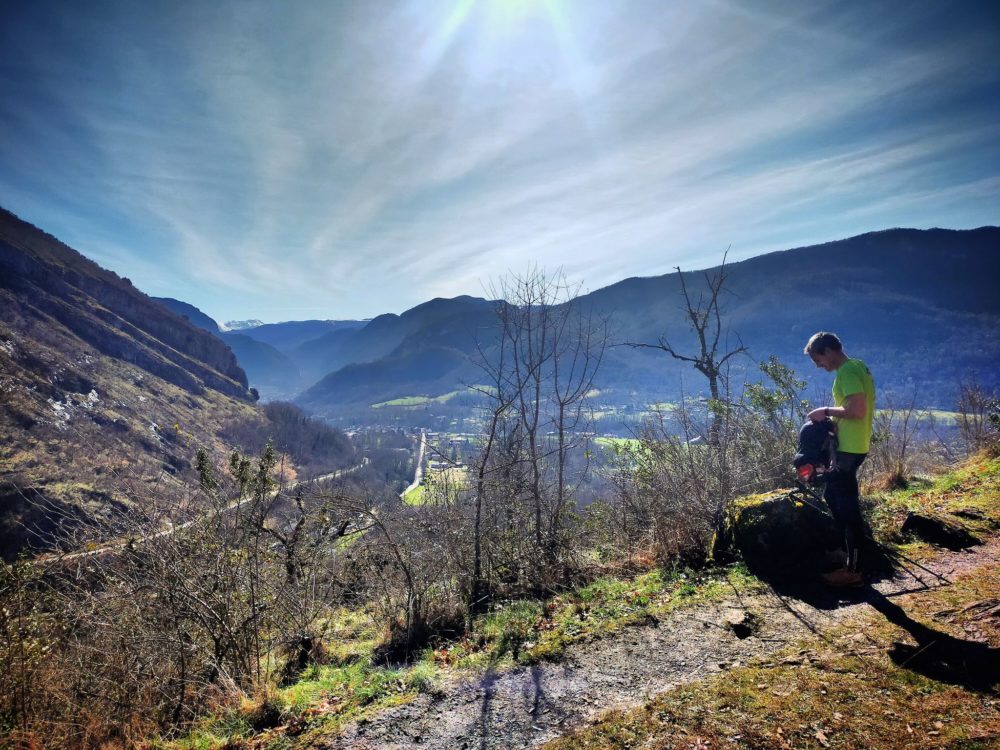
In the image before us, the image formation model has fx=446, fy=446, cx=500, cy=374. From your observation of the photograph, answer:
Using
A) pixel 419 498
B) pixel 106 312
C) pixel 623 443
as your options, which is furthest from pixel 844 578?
pixel 106 312

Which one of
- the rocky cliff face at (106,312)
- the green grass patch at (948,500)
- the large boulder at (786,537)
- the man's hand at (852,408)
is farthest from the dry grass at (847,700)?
the rocky cliff face at (106,312)

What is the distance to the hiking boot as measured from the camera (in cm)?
461

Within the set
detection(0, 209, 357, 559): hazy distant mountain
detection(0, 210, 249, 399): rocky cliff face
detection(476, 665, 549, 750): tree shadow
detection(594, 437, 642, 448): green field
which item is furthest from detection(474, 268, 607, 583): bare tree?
detection(0, 210, 249, 399): rocky cliff face

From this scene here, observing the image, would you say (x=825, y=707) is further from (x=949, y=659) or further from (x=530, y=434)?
(x=530, y=434)

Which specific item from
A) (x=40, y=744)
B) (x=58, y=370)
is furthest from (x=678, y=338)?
(x=40, y=744)

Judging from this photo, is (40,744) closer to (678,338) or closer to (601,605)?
(601,605)

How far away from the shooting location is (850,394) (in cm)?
462

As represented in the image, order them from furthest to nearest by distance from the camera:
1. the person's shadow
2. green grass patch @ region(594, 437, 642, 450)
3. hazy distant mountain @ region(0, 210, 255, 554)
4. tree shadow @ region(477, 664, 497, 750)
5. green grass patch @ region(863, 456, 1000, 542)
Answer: hazy distant mountain @ region(0, 210, 255, 554), green grass patch @ region(594, 437, 642, 450), green grass patch @ region(863, 456, 1000, 542), tree shadow @ region(477, 664, 497, 750), the person's shadow

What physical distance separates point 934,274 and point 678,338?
104127 millimetres

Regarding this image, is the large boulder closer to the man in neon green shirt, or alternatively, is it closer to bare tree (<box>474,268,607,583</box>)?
the man in neon green shirt

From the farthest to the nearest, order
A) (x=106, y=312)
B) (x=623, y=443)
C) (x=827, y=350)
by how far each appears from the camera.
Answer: (x=106, y=312)
(x=623, y=443)
(x=827, y=350)

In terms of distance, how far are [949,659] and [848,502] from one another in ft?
5.63

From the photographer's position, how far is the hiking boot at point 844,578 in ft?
15.1

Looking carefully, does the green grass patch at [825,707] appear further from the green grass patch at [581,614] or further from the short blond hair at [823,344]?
the short blond hair at [823,344]
